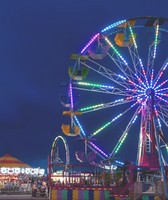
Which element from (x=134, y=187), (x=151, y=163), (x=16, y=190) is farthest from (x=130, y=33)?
(x=16, y=190)

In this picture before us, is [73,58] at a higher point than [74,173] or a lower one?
higher

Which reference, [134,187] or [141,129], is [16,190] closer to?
[141,129]

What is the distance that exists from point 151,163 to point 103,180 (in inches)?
93.2

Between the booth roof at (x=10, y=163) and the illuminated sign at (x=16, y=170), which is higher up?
the booth roof at (x=10, y=163)

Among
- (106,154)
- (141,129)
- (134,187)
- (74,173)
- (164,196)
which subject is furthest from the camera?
(106,154)

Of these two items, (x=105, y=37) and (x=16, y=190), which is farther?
(x=16, y=190)

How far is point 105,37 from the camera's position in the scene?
26625 millimetres

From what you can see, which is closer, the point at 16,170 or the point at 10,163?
the point at 16,170

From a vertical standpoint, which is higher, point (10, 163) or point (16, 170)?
point (10, 163)

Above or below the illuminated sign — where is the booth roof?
above

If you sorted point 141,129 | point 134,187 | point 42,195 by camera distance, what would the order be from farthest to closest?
point 42,195
point 141,129
point 134,187

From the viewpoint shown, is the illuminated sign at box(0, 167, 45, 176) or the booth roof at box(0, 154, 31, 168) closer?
the illuminated sign at box(0, 167, 45, 176)

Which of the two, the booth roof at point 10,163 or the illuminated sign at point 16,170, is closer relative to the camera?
the illuminated sign at point 16,170

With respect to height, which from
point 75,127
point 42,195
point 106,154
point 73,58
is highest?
point 73,58
